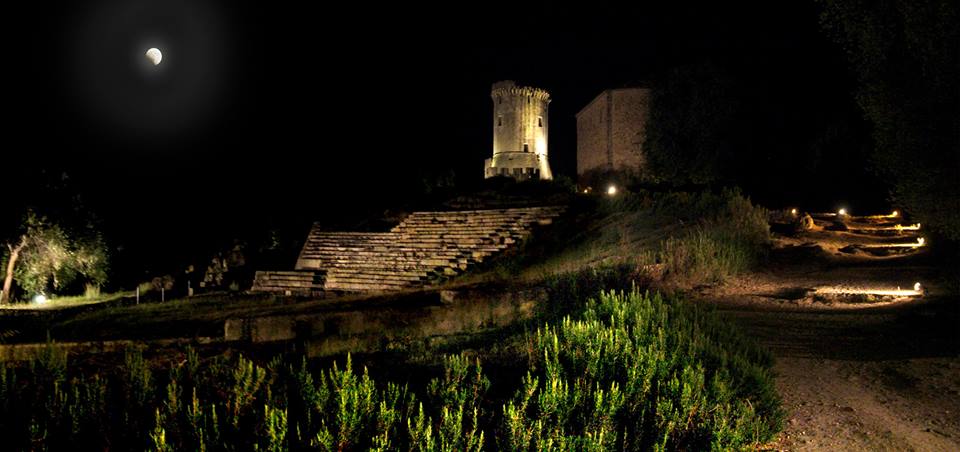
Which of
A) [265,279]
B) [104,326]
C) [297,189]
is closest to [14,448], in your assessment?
[104,326]

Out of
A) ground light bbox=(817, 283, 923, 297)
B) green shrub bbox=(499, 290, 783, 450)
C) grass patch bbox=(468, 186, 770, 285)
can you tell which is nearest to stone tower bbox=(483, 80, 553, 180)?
grass patch bbox=(468, 186, 770, 285)

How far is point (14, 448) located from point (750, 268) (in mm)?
10972

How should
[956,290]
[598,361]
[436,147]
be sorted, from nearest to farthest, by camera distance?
[598,361], [956,290], [436,147]

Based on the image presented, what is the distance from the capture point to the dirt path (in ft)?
13.3

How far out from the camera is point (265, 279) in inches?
703

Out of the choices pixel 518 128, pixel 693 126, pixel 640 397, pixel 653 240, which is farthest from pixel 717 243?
pixel 518 128

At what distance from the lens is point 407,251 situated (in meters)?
17.8

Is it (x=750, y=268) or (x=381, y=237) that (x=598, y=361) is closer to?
(x=750, y=268)

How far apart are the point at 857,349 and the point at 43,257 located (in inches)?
889

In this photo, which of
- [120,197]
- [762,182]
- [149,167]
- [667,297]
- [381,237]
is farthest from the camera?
[149,167]

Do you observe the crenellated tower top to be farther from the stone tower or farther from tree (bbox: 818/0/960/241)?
tree (bbox: 818/0/960/241)

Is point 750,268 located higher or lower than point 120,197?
lower

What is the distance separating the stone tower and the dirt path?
34.9 m

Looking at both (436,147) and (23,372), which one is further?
(436,147)
